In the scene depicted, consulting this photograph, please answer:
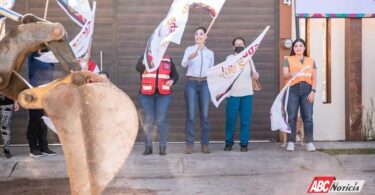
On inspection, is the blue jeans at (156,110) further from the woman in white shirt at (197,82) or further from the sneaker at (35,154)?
the sneaker at (35,154)

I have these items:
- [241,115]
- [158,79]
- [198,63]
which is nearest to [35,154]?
[158,79]

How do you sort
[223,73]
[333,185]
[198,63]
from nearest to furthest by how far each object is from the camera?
[333,185]
[223,73]
[198,63]

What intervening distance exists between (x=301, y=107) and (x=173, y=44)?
8.74 feet

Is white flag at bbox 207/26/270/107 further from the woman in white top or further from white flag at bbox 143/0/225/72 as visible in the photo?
white flag at bbox 143/0/225/72

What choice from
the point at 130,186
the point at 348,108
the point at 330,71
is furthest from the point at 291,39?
the point at 130,186

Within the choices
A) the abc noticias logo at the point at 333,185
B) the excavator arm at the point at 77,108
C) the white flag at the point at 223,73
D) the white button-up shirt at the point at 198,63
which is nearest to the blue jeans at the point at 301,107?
the white flag at the point at 223,73

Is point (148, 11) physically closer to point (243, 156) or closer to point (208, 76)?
point (208, 76)

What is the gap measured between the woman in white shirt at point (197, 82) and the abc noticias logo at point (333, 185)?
7.79 feet

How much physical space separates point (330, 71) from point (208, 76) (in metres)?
3.09

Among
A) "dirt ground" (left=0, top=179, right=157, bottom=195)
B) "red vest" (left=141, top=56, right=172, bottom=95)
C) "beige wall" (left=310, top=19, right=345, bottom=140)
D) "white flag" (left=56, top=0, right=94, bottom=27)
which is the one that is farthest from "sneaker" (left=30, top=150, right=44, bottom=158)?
"beige wall" (left=310, top=19, right=345, bottom=140)

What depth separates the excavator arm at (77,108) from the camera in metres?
3.40

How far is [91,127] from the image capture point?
348cm

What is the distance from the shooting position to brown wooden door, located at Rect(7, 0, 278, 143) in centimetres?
1102

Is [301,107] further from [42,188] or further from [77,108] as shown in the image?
[77,108]
